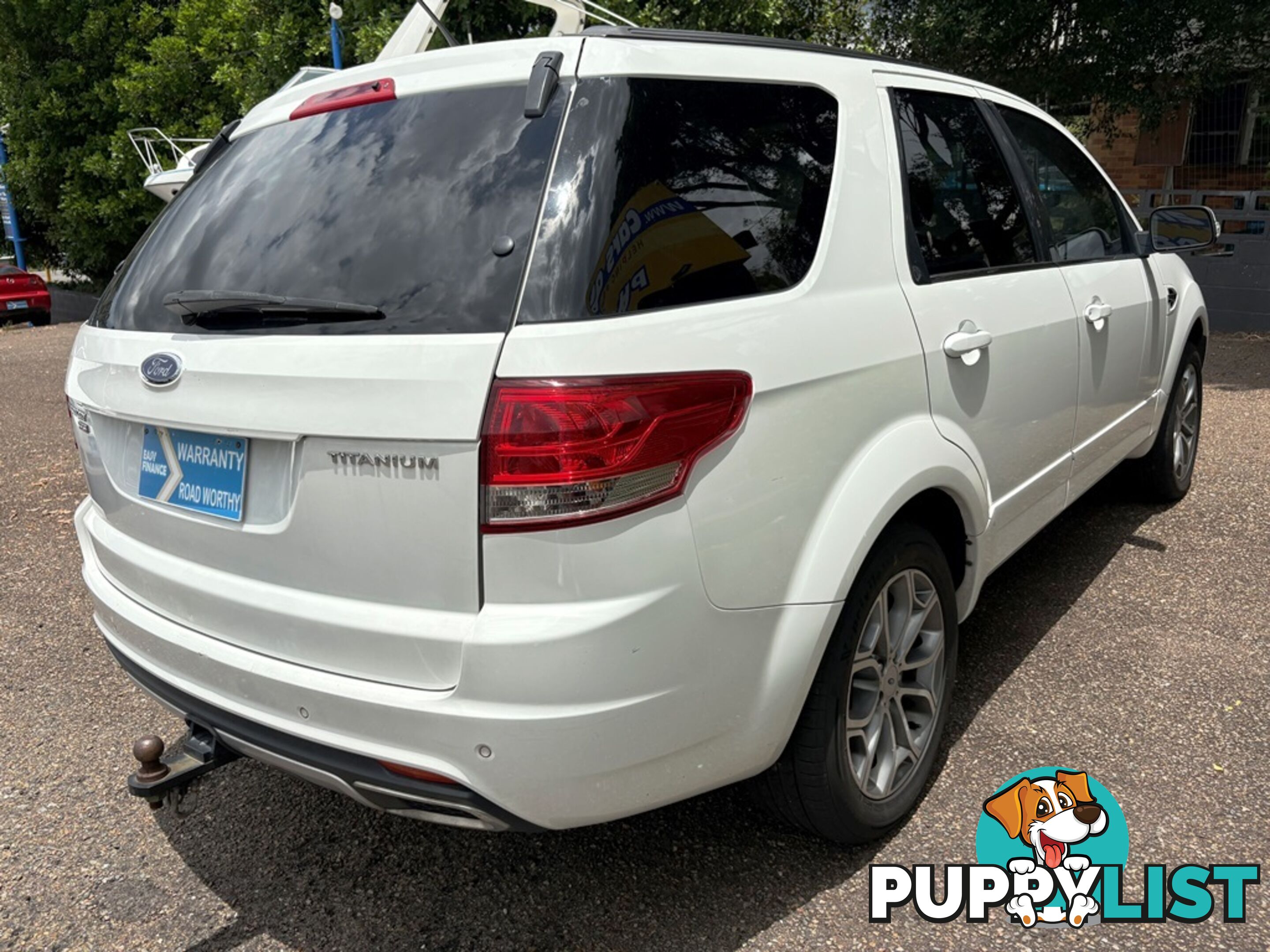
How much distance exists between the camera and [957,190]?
9.70 feet

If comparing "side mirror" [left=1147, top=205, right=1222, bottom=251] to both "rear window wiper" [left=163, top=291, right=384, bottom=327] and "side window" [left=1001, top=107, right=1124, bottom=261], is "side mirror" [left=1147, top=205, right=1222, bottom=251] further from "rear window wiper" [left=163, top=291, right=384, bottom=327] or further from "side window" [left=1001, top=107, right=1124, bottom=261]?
"rear window wiper" [left=163, top=291, right=384, bottom=327]

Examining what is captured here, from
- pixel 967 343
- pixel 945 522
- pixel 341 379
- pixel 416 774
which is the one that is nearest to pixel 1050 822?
pixel 945 522

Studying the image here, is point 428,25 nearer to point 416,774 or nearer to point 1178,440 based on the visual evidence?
point 416,774

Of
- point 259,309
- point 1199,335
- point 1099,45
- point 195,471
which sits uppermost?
point 1099,45

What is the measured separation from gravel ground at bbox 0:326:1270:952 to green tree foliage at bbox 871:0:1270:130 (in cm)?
810

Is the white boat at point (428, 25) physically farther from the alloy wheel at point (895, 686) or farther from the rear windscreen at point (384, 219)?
the alloy wheel at point (895, 686)

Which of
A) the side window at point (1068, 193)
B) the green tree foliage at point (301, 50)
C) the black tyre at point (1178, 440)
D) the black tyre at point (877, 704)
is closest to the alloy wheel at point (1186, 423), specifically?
the black tyre at point (1178, 440)

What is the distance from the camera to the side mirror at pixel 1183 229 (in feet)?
14.0

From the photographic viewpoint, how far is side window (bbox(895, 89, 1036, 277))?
273 centimetres

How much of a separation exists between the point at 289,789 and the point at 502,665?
1.52m

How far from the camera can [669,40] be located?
7.09 ft

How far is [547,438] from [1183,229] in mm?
3716

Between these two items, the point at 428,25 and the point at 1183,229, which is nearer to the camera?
the point at 428,25

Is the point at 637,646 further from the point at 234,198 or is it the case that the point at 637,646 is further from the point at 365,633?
the point at 234,198
